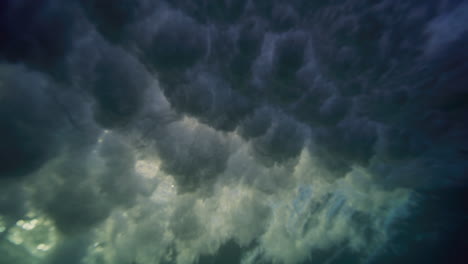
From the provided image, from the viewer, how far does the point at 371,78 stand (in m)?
11.6

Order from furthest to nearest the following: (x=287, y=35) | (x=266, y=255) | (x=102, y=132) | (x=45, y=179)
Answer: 1. (x=266, y=255)
2. (x=45, y=179)
3. (x=102, y=132)
4. (x=287, y=35)

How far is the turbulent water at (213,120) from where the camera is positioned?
9.08 meters

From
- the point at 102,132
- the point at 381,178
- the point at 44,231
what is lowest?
the point at 44,231

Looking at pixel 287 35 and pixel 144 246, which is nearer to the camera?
pixel 287 35

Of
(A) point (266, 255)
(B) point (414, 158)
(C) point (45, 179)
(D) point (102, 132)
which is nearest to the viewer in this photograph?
(D) point (102, 132)

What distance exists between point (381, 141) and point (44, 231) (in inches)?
947

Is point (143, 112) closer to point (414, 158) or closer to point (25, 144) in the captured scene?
point (25, 144)

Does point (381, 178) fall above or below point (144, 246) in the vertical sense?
above

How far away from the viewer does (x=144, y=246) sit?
17688 millimetres

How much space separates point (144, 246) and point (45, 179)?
30.7 ft

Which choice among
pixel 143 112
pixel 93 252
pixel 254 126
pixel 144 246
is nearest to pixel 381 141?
pixel 254 126

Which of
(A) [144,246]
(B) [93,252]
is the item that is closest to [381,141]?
(A) [144,246]

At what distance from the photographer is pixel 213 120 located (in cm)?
1229

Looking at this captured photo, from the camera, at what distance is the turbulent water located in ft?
29.8
